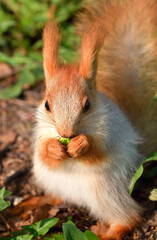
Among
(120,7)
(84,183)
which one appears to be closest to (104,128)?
(84,183)

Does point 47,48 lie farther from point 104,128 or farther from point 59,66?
point 104,128

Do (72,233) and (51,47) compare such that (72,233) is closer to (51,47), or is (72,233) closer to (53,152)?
(53,152)

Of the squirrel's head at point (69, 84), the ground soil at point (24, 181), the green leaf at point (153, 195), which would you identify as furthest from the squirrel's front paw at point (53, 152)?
the green leaf at point (153, 195)

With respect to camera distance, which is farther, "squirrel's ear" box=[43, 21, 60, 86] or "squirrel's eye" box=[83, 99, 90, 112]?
"squirrel's ear" box=[43, 21, 60, 86]

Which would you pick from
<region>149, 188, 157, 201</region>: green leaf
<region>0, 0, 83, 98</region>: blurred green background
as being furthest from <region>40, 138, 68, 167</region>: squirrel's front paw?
<region>0, 0, 83, 98</region>: blurred green background

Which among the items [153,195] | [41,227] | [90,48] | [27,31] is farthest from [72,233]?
[27,31]

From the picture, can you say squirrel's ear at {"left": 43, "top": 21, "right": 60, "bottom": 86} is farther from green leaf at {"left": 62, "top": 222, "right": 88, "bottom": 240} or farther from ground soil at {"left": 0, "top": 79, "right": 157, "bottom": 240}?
green leaf at {"left": 62, "top": 222, "right": 88, "bottom": 240}
